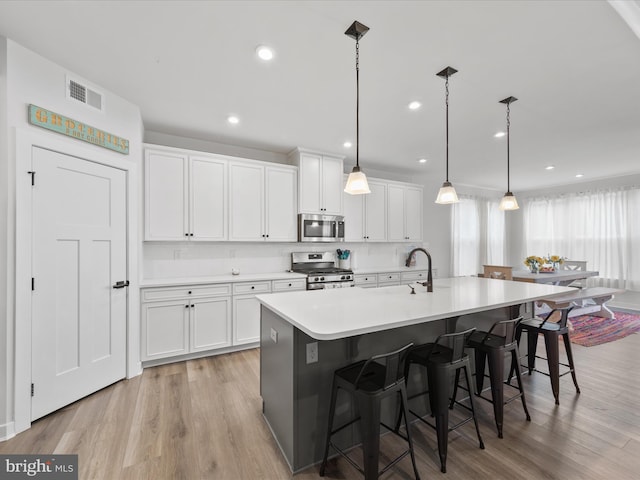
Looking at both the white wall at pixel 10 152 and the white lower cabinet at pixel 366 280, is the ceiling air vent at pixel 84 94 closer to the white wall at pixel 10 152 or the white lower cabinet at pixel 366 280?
the white wall at pixel 10 152

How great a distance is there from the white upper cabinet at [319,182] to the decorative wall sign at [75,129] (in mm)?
2152

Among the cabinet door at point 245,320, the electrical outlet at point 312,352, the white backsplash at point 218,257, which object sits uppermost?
the white backsplash at point 218,257

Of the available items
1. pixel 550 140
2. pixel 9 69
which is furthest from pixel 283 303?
pixel 550 140

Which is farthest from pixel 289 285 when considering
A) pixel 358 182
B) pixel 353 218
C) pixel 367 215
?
pixel 358 182

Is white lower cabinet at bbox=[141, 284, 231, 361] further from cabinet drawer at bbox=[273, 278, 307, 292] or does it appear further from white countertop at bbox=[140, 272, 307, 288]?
cabinet drawer at bbox=[273, 278, 307, 292]

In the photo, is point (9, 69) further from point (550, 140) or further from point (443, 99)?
point (550, 140)

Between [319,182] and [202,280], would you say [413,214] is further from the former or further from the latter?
[202,280]

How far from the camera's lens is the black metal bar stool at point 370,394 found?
1523 millimetres

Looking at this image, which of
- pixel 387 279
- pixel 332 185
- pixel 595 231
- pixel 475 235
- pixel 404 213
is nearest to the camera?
pixel 332 185

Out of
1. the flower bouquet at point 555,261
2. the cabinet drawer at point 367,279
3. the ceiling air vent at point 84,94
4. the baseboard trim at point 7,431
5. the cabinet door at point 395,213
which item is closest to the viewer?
the baseboard trim at point 7,431

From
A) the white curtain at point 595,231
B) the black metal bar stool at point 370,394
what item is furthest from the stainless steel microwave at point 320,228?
the white curtain at point 595,231

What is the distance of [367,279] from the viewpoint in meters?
4.70

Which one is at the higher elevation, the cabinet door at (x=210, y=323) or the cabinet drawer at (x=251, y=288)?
the cabinet drawer at (x=251, y=288)

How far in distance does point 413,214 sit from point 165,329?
446cm
